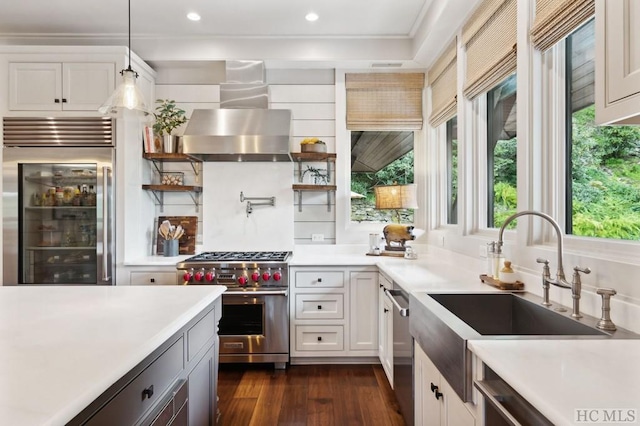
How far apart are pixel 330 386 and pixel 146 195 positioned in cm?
234

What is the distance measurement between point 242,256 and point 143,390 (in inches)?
84.8

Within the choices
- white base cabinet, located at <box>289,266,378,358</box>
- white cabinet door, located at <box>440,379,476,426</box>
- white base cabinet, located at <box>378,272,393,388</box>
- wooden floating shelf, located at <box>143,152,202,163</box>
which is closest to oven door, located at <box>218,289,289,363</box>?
white base cabinet, located at <box>289,266,378,358</box>

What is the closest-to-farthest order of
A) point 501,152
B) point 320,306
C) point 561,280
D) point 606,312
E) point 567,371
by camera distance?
point 567,371 → point 606,312 → point 561,280 → point 501,152 → point 320,306

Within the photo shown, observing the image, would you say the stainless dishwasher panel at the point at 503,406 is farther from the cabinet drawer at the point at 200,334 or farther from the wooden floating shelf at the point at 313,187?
the wooden floating shelf at the point at 313,187

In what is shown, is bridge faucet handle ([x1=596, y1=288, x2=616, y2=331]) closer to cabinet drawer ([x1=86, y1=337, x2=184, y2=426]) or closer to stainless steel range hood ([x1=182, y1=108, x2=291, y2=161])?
cabinet drawer ([x1=86, y1=337, x2=184, y2=426])

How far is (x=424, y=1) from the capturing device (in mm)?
2818

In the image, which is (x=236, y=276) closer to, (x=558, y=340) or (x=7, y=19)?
(x=558, y=340)

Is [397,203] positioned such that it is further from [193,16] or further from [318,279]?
[193,16]

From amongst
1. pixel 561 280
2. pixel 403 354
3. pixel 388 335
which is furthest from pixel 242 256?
pixel 561 280

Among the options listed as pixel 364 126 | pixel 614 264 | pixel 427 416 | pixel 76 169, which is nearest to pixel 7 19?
pixel 76 169

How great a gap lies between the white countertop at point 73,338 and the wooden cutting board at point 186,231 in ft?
5.87

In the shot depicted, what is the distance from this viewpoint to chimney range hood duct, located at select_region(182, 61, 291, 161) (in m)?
3.01

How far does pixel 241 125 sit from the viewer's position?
122 inches

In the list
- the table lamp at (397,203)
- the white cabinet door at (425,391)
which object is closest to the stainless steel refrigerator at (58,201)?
the table lamp at (397,203)
